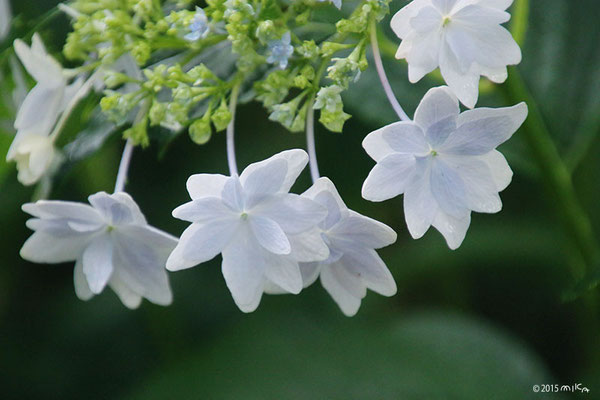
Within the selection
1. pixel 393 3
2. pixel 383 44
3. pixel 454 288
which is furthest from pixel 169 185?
pixel 393 3

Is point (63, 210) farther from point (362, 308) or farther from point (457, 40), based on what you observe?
point (362, 308)

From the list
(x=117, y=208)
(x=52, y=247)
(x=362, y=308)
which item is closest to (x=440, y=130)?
(x=117, y=208)

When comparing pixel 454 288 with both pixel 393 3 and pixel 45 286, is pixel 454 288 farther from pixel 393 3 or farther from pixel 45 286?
pixel 45 286

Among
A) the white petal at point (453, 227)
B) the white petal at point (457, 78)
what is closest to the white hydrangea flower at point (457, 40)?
the white petal at point (457, 78)

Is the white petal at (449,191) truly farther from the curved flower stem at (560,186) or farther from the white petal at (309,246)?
the curved flower stem at (560,186)

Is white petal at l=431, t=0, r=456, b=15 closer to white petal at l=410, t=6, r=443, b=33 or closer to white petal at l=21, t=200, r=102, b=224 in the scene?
white petal at l=410, t=6, r=443, b=33

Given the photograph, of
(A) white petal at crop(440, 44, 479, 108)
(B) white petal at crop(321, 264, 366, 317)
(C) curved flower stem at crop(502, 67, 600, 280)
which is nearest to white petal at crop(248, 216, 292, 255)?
(B) white petal at crop(321, 264, 366, 317)
